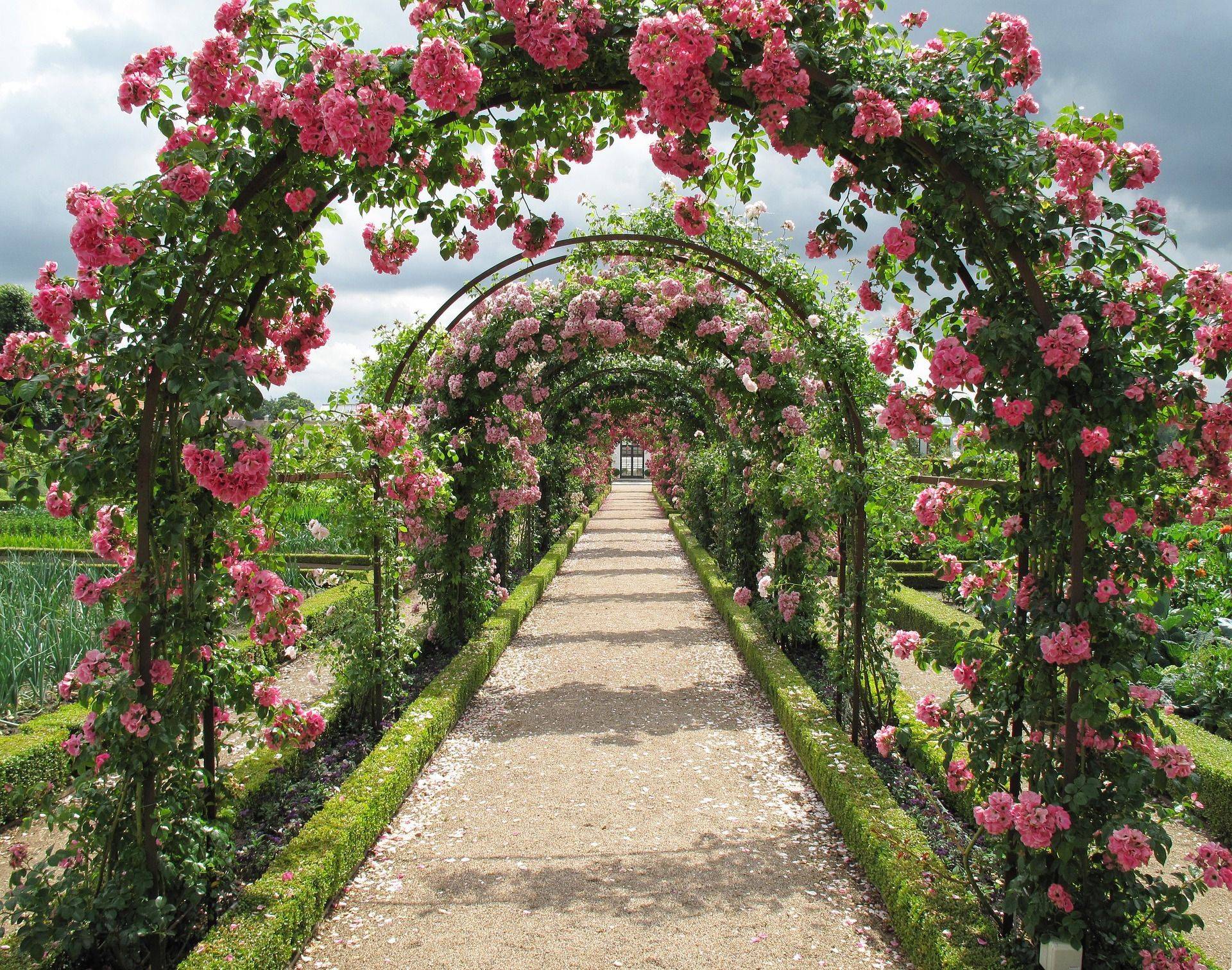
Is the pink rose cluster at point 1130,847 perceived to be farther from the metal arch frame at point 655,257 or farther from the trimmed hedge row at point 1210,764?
the metal arch frame at point 655,257

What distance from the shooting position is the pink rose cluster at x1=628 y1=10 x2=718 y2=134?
7.78ft

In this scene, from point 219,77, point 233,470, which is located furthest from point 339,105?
point 233,470

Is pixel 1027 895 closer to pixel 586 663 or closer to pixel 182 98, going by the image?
pixel 182 98

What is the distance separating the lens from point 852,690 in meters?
4.53

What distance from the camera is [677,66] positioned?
2418 mm

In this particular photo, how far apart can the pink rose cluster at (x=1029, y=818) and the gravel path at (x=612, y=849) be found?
642 millimetres

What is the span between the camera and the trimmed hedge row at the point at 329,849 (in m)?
2.41

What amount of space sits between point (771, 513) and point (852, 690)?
2.15 m

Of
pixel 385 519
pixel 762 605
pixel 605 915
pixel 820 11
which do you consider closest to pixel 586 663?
pixel 762 605

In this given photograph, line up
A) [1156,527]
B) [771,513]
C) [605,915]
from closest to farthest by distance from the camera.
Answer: [1156,527], [605,915], [771,513]

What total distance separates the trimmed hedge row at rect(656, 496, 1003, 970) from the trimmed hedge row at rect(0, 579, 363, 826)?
3109 millimetres

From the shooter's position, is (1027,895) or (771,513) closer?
(1027,895)

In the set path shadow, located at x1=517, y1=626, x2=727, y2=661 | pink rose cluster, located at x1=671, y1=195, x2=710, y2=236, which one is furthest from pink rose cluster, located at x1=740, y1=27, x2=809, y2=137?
Result: path shadow, located at x1=517, y1=626, x2=727, y2=661

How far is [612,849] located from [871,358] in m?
2.15
